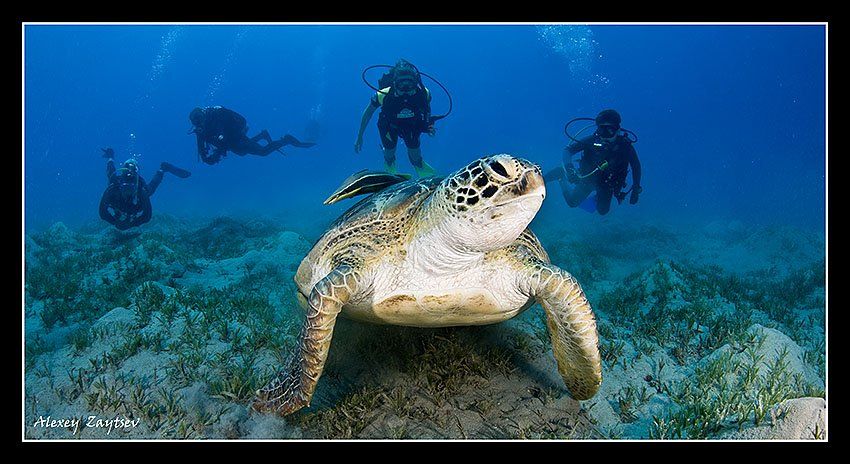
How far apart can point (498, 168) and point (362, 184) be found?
6.86ft

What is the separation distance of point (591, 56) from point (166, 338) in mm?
102010

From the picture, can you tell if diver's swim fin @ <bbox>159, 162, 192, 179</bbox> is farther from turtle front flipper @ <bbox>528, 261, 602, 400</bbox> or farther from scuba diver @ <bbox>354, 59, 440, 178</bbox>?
turtle front flipper @ <bbox>528, 261, 602, 400</bbox>

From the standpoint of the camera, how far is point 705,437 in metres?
2.46

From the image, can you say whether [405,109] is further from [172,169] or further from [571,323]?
[571,323]

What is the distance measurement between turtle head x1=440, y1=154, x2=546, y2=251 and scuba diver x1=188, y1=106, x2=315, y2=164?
11962 mm

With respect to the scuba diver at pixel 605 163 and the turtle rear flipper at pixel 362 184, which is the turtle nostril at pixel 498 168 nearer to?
the turtle rear flipper at pixel 362 184

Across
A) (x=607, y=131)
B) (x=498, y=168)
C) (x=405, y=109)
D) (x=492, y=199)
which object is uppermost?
(x=405, y=109)

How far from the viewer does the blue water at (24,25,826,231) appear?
58.2 metres

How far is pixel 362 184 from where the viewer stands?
404 cm

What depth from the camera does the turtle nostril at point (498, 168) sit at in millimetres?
2181

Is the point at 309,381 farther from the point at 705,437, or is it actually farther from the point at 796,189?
the point at 796,189

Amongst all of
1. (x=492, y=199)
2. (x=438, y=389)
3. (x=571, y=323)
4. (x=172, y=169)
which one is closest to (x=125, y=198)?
(x=172, y=169)

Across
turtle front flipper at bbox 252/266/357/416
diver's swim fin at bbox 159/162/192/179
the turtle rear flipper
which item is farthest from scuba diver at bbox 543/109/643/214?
diver's swim fin at bbox 159/162/192/179
